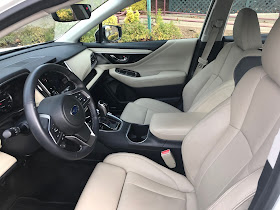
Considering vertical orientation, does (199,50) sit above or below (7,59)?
Answer: below

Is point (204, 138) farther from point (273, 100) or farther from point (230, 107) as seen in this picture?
point (273, 100)

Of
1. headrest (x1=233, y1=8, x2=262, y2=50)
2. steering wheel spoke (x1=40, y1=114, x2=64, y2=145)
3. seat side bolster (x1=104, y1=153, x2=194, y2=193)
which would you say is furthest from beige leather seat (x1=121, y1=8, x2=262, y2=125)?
steering wheel spoke (x1=40, y1=114, x2=64, y2=145)

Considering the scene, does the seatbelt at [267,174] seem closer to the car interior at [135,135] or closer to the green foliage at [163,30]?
the car interior at [135,135]

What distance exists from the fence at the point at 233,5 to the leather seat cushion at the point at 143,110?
107 cm

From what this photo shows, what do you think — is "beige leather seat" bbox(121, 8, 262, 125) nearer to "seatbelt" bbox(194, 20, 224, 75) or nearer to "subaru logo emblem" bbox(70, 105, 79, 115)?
"seatbelt" bbox(194, 20, 224, 75)

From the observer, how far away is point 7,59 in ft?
5.62

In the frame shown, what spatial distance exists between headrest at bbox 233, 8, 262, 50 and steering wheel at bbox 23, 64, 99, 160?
1106mm

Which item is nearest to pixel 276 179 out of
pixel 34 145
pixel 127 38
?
pixel 34 145

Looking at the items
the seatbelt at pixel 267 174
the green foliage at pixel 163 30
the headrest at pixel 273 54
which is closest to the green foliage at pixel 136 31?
the green foliage at pixel 163 30

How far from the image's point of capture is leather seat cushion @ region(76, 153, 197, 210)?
1232 millimetres

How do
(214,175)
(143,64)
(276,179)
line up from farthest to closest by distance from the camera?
(143,64) < (214,175) < (276,179)

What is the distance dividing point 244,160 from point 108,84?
75.2 inches

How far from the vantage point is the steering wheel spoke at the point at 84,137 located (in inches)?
51.6

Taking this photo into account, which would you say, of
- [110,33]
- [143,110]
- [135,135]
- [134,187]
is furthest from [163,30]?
[134,187]
